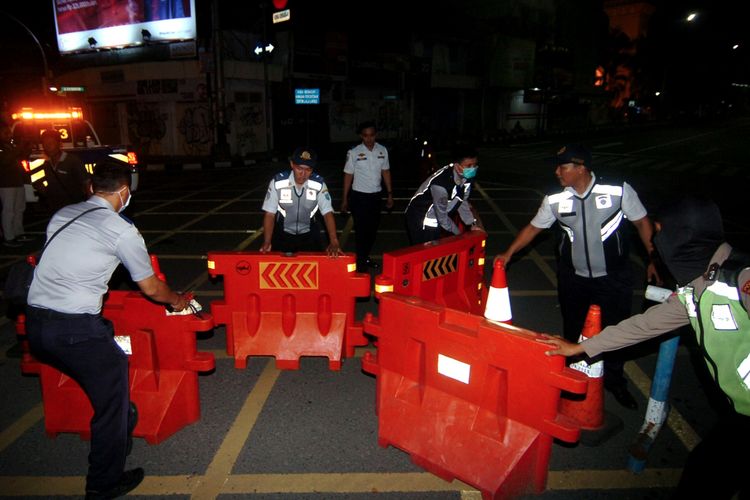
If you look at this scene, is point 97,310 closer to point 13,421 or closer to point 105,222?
point 105,222

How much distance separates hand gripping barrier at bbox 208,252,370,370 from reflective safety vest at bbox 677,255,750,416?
2.79 metres

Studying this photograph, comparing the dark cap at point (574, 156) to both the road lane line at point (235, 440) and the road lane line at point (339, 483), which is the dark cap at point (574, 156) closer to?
the road lane line at point (339, 483)

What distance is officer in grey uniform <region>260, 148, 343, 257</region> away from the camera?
534 cm

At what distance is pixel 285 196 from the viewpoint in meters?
5.42

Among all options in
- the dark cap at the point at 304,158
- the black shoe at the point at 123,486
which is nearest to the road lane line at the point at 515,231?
the dark cap at the point at 304,158

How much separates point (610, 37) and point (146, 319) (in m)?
75.2

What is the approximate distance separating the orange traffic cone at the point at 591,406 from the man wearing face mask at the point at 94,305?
116 inches

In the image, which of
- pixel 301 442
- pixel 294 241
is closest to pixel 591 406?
pixel 301 442

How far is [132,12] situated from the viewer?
24562 millimetres

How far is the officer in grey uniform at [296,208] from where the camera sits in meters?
5.34

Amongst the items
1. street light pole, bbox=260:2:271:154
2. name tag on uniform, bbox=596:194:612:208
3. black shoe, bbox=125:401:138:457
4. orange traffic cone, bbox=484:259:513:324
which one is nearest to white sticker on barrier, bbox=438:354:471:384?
orange traffic cone, bbox=484:259:513:324

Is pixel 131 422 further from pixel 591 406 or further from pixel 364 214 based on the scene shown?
pixel 364 214

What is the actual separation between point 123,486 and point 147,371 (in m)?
0.84

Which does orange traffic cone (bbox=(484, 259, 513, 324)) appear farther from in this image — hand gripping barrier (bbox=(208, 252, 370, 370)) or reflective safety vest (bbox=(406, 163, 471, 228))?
reflective safety vest (bbox=(406, 163, 471, 228))
